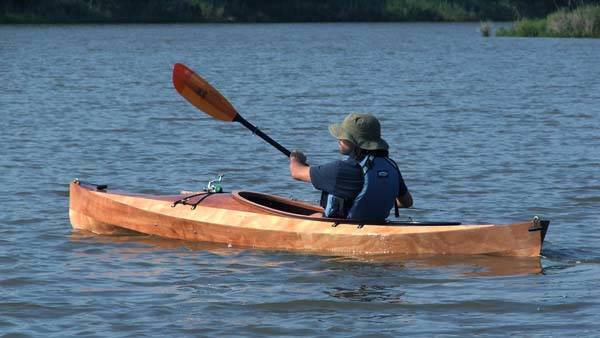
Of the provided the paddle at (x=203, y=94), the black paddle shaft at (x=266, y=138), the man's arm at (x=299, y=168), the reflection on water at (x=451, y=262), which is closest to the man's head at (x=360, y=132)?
the man's arm at (x=299, y=168)

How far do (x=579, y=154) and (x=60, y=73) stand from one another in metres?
17.4

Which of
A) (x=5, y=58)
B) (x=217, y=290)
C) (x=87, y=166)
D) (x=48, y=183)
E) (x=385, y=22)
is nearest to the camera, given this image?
(x=217, y=290)

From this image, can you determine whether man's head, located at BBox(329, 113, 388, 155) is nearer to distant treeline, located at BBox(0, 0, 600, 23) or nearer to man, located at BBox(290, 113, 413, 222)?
man, located at BBox(290, 113, 413, 222)

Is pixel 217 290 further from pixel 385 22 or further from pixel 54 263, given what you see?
pixel 385 22

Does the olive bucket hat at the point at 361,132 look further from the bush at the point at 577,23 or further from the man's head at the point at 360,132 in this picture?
the bush at the point at 577,23

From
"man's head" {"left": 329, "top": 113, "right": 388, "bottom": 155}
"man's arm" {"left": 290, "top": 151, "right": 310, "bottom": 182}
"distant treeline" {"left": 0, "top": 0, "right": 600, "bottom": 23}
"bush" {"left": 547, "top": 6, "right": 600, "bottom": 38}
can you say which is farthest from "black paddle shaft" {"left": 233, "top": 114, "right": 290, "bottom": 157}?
"distant treeline" {"left": 0, "top": 0, "right": 600, "bottom": 23}

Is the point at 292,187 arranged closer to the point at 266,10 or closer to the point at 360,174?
the point at 360,174

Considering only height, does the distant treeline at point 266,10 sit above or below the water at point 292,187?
below

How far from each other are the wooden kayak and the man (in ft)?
0.53

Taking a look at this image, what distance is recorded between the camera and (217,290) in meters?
8.90

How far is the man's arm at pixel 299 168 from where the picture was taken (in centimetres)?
958

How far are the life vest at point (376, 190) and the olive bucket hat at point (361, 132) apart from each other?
0.39 feet

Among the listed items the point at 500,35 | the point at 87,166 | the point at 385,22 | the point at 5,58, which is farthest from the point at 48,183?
the point at 385,22

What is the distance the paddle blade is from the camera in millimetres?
11688
